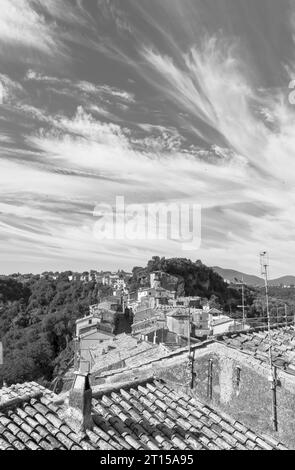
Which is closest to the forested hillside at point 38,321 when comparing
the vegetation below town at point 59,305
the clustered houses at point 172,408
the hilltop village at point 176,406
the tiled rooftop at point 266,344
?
the vegetation below town at point 59,305

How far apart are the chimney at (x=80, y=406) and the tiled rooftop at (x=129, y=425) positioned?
104mm

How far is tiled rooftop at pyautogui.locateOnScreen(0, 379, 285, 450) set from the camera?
20.6 feet

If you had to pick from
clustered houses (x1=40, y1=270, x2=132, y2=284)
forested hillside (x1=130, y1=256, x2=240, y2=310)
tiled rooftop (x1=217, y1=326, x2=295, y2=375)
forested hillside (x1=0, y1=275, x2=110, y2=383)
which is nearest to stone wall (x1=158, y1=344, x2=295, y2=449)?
tiled rooftop (x1=217, y1=326, x2=295, y2=375)

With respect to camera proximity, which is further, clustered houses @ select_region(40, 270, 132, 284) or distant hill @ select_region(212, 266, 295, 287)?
clustered houses @ select_region(40, 270, 132, 284)

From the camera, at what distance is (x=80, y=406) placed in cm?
667

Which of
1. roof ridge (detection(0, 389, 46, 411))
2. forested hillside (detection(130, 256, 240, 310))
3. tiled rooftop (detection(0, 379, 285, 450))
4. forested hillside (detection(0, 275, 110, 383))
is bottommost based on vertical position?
forested hillside (detection(0, 275, 110, 383))

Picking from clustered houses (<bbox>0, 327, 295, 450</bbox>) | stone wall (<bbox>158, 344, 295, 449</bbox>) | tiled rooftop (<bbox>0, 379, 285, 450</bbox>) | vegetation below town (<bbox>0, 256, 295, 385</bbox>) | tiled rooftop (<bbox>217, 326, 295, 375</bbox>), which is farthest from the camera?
vegetation below town (<bbox>0, 256, 295, 385</bbox>)

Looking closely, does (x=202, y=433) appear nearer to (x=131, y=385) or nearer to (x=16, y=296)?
(x=131, y=385)

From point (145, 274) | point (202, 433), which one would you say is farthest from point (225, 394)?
point (145, 274)

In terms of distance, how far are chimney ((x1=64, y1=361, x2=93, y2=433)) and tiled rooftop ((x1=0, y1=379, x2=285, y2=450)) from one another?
0.34 feet

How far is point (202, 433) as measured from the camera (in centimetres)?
709

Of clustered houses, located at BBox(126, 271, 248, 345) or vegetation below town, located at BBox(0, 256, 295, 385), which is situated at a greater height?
clustered houses, located at BBox(126, 271, 248, 345)

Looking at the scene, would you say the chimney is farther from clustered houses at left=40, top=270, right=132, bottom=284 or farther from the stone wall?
clustered houses at left=40, top=270, right=132, bottom=284

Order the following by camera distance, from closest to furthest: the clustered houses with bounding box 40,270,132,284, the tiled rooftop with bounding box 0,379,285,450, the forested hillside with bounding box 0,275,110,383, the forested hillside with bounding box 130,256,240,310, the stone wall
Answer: the tiled rooftop with bounding box 0,379,285,450 < the stone wall < the forested hillside with bounding box 0,275,110,383 < the forested hillside with bounding box 130,256,240,310 < the clustered houses with bounding box 40,270,132,284
